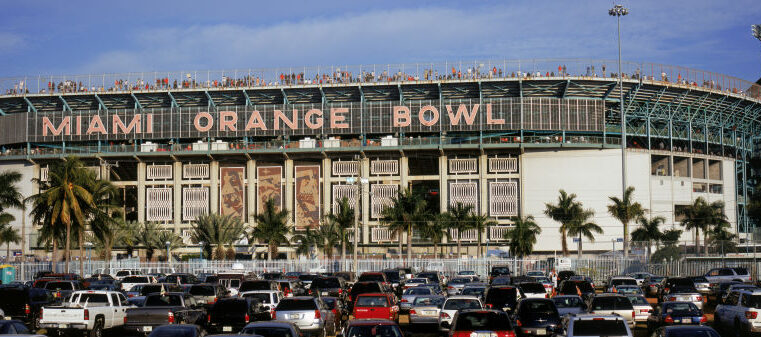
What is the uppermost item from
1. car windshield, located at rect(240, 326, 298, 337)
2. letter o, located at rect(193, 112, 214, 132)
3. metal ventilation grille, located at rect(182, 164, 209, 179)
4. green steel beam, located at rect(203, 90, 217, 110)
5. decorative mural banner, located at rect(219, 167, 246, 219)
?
green steel beam, located at rect(203, 90, 217, 110)

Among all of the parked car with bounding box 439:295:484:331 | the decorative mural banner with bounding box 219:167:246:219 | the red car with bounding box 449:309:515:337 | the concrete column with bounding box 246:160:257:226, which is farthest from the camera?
the decorative mural banner with bounding box 219:167:246:219

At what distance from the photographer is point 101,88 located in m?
117

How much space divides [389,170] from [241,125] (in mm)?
19243

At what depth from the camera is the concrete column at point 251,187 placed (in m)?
114

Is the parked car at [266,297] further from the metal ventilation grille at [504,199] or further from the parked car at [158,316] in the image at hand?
the metal ventilation grille at [504,199]

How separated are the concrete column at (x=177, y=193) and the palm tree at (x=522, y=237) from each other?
41.2 metres

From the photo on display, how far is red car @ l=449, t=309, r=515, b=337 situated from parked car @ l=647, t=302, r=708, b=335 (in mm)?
9603

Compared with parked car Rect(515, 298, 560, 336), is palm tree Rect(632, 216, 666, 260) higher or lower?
higher

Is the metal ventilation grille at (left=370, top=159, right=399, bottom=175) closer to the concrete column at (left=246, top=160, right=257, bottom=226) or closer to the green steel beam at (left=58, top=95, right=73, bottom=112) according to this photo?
the concrete column at (left=246, top=160, right=257, bottom=226)

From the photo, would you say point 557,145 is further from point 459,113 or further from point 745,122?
point 745,122

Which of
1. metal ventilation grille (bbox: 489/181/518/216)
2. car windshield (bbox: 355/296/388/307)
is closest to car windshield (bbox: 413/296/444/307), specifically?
car windshield (bbox: 355/296/388/307)

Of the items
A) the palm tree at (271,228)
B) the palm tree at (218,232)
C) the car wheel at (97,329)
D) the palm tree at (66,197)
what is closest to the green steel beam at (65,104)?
the palm tree at (218,232)

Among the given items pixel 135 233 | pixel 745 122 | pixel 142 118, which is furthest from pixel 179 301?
pixel 745 122

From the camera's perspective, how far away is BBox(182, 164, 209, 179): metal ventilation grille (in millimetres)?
116688
